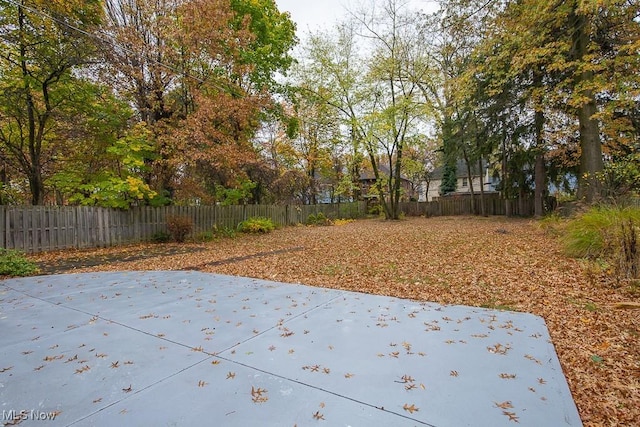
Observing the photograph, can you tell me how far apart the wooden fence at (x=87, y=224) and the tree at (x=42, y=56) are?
3.09 meters

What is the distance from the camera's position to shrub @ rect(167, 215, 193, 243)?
35.1ft

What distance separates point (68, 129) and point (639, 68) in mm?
16093

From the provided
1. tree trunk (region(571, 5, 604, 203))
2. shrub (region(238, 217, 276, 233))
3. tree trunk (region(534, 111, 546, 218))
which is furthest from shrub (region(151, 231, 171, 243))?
tree trunk (region(534, 111, 546, 218))

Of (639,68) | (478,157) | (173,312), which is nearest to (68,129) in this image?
(173,312)

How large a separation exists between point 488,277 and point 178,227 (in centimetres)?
920

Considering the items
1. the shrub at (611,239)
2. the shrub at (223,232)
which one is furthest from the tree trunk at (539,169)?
the shrub at (223,232)

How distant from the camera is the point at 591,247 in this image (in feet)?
18.2

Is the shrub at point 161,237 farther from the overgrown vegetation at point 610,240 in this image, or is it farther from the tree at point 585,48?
the tree at point 585,48

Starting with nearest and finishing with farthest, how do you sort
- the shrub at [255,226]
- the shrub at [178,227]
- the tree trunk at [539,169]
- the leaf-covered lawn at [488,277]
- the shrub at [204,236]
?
the leaf-covered lawn at [488,277], the shrub at [178,227], the shrub at [204,236], the shrub at [255,226], the tree trunk at [539,169]

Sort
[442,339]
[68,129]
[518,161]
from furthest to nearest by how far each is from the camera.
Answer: [518,161] → [68,129] → [442,339]

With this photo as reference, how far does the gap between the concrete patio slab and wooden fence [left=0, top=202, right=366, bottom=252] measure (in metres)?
5.13

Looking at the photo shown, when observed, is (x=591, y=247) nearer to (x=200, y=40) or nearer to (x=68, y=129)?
(x=200, y=40)

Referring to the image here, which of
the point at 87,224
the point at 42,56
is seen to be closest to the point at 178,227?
the point at 87,224

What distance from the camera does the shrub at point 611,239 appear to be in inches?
172
